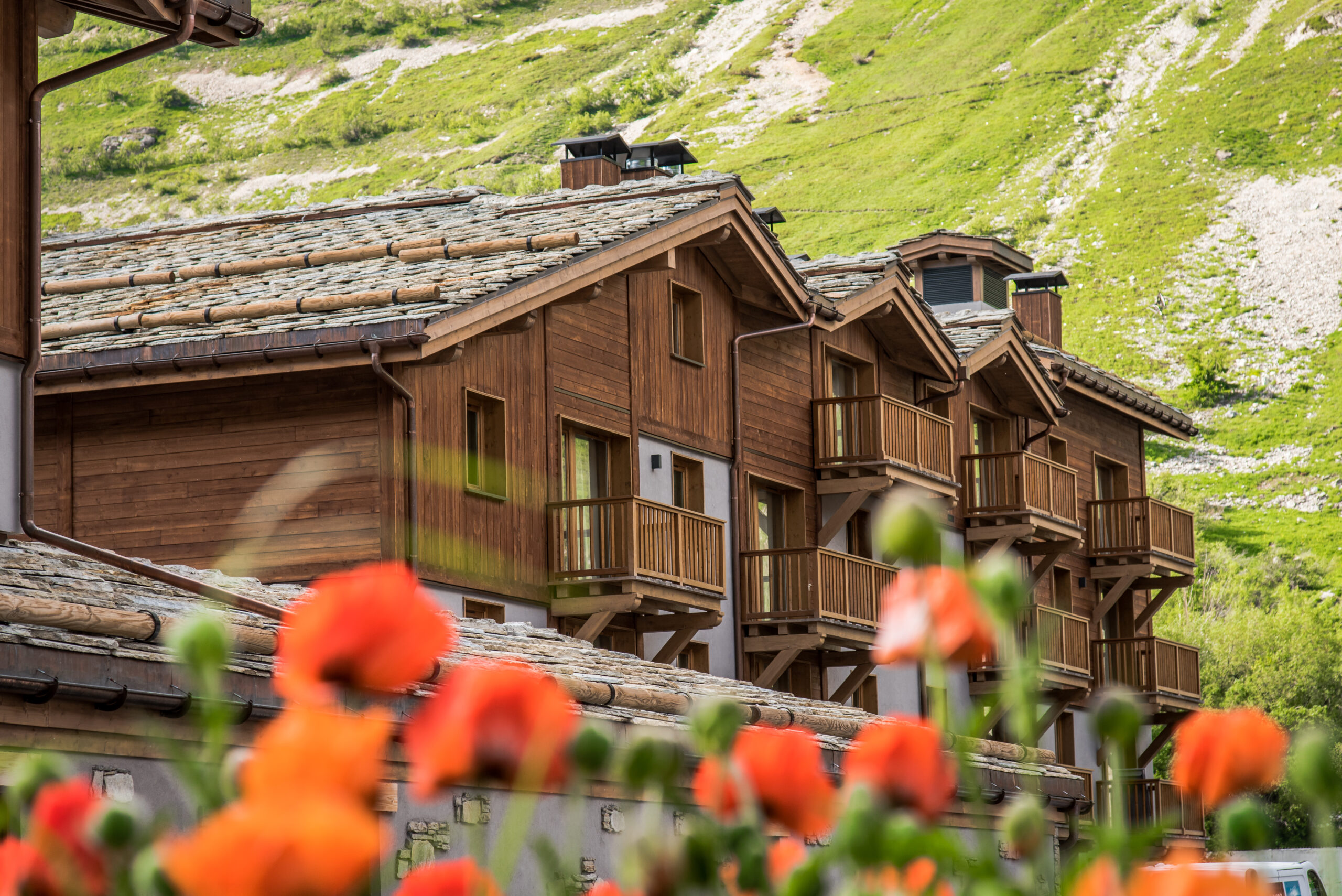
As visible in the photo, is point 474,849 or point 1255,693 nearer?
point 474,849

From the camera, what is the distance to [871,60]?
14512 cm

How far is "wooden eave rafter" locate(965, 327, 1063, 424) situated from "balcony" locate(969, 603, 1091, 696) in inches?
128

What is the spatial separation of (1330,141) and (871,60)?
1644 inches

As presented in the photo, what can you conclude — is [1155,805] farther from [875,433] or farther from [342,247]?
[342,247]

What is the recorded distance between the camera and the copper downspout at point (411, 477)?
17.6 m

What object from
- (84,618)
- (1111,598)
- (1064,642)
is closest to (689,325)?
(1064,642)

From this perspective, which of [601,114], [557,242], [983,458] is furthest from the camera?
[601,114]

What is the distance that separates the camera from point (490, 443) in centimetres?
1941

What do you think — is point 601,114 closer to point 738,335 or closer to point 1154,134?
point 1154,134

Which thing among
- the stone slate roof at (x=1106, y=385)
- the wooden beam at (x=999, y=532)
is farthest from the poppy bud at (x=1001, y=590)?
the stone slate roof at (x=1106, y=385)

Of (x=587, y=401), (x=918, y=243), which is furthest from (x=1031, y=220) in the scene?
(x=587, y=401)

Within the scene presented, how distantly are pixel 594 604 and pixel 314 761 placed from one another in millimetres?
18427

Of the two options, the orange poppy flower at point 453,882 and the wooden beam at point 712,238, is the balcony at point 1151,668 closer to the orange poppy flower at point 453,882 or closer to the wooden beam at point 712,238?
the wooden beam at point 712,238

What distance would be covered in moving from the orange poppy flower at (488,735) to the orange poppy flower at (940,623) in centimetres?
28
